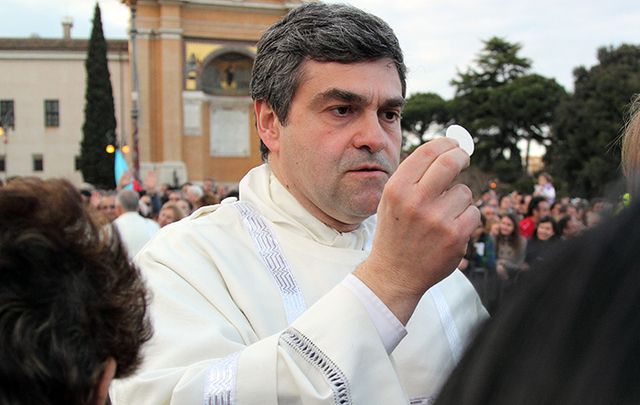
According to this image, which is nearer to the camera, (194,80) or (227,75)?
(194,80)

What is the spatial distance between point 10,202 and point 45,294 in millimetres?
142

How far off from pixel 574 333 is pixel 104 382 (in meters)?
0.66

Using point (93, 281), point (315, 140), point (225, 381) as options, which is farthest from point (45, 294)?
point (315, 140)

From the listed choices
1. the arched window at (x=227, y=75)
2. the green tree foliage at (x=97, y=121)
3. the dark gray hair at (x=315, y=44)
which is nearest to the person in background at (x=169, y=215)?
the dark gray hair at (x=315, y=44)

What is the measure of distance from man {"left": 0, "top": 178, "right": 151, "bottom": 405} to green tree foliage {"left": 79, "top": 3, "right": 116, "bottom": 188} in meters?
36.5

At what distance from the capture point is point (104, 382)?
3.58ft

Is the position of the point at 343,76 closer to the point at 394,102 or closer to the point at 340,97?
the point at 340,97

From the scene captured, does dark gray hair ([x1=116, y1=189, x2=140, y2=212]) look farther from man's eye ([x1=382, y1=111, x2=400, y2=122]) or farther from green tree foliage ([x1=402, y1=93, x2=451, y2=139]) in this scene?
green tree foliage ([x1=402, y1=93, x2=451, y2=139])

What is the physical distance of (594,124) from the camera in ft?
108

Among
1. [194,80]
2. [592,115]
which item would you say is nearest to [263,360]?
[592,115]

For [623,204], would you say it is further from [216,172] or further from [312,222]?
[216,172]

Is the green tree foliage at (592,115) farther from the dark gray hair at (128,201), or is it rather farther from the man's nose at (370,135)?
the man's nose at (370,135)

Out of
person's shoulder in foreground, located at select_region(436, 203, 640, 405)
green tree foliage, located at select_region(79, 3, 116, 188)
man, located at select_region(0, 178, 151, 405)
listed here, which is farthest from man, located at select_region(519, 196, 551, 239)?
green tree foliage, located at select_region(79, 3, 116, 188)

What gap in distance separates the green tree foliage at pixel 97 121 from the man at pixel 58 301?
36527 millimetres
